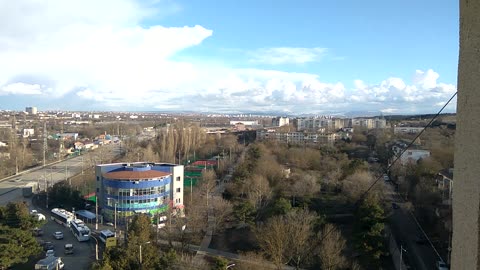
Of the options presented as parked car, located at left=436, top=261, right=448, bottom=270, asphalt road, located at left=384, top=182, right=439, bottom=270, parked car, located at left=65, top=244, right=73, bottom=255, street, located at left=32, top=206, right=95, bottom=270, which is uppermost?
parked car, located at left=436, top=261, right=448, bottom=270

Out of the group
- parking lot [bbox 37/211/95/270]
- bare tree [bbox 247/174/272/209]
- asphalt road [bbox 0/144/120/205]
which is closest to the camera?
parking lot [bbox 37/211/95/270]

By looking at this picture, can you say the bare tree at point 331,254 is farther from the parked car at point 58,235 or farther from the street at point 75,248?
the parked car at point 58,235


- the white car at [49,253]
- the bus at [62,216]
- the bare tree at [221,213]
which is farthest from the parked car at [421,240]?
the bus at [62,216]

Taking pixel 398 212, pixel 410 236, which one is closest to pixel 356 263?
pixel 410 236

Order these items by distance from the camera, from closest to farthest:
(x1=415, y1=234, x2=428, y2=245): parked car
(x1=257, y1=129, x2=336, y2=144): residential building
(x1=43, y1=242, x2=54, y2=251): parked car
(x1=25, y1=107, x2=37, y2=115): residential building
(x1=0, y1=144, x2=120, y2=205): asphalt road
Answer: (x1=415, y1=234, x2=428, y2=245): parked car, (x1=43, y1=242, x2=54, y2=251): parked car, (x1=0, y1=144, x2=120, y2=205): asphalt road, (x1=257, y1=129, x2=336, y2=144): residential building, (x1=25, y1=107, x2=37, y2=115): residential building

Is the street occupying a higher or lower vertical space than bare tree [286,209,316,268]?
lower

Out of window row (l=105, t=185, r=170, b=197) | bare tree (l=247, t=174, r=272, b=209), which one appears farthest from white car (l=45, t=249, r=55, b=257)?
bare tree (l=247, t=174, r=272, b=209)

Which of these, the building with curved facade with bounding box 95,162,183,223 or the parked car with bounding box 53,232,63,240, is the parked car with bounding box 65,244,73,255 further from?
the building with curved facade with bounding box 95,162,183,223

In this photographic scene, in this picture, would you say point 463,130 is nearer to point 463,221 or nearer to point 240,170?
point 463,221
